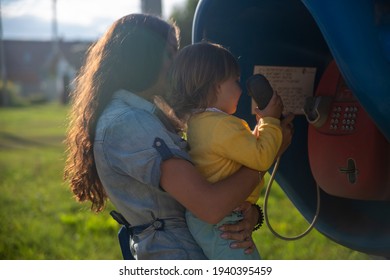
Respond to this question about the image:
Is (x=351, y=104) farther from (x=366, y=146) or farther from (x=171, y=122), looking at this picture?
(x=171, y=122)

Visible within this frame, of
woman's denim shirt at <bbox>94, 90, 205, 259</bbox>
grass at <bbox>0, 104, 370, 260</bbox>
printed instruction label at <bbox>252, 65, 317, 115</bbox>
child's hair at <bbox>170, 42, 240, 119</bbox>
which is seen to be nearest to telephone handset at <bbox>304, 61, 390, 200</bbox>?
Answer: printed instruction label at <bbox>252, 65, 317, 115</bbox>

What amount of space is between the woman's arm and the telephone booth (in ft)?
1.46

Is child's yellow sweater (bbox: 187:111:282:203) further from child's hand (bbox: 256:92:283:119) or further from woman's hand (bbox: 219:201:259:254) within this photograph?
woman's hand (bbox: 219:201:259:254)

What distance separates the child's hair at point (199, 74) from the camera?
2.02 m

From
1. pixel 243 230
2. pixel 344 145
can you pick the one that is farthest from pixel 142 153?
pixel 344 145

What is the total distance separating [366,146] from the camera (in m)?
2.31

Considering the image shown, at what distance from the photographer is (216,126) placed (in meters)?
2.01

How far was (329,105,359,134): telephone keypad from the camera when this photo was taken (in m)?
2.36

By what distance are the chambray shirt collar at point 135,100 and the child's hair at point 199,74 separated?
0.07 meters

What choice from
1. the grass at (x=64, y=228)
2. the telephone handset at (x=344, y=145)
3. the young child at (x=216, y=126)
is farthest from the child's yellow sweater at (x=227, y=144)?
the grass at (x=64, y=228)
